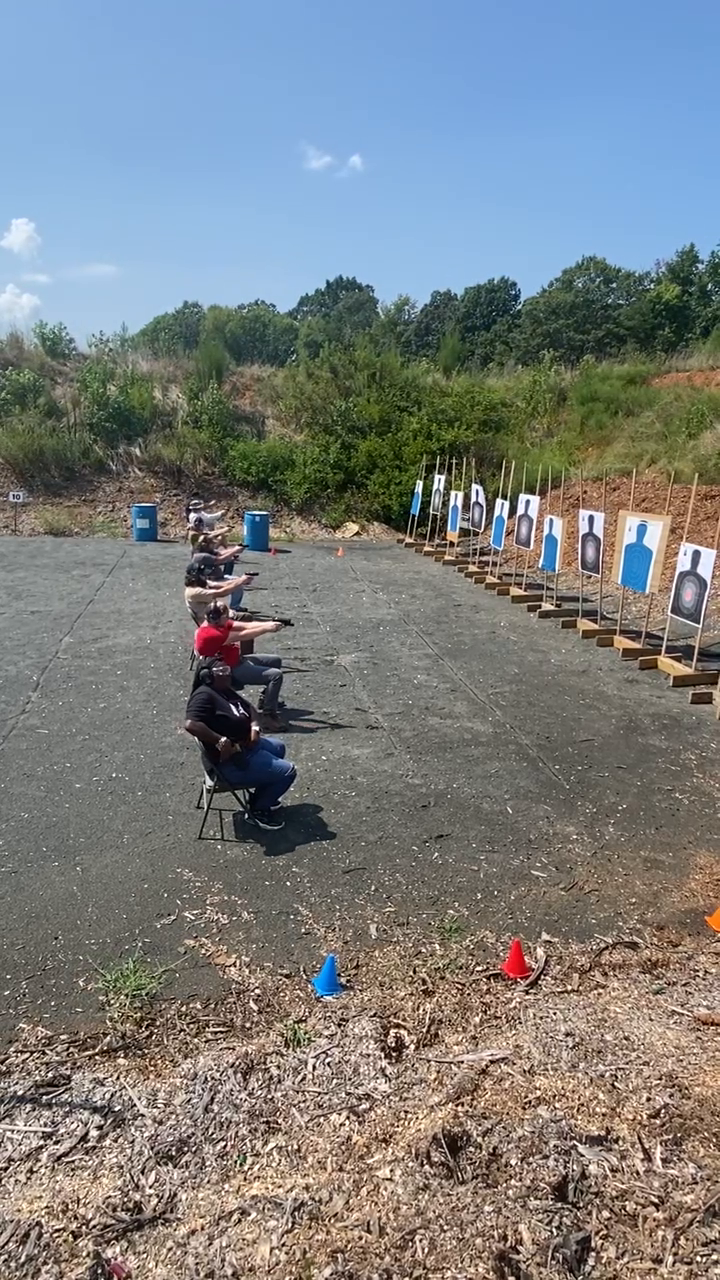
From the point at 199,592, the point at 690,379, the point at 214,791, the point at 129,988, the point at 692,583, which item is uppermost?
the point at 690,379

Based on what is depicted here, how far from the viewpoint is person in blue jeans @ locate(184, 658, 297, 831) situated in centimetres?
487

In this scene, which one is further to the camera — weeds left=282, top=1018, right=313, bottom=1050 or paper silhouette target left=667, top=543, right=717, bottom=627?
paper silhouette target left=667, top=543, right=717, bottom=627

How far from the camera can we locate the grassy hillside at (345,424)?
1922 centimetres

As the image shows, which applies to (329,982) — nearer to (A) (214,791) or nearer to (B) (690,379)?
(A) (214,791)

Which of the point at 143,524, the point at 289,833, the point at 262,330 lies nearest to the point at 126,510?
the point at 143,524

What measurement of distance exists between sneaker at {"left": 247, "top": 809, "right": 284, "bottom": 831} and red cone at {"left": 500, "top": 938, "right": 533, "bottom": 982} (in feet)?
5.67

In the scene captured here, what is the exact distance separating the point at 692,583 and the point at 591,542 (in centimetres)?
226

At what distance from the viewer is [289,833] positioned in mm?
5172

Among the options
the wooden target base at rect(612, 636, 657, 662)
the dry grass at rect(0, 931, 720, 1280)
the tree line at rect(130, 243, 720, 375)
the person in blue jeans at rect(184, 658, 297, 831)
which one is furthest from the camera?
the tree line at rect(130, 243, 720, 375)

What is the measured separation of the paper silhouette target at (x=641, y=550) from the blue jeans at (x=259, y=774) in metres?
5.77

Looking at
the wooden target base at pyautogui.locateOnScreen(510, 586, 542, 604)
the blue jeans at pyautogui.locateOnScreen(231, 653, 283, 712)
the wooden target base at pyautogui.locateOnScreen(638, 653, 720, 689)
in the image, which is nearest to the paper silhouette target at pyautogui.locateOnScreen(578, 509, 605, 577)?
the wooden target base at pyautogui.locateOnScreen(510, 586, 542, 604)

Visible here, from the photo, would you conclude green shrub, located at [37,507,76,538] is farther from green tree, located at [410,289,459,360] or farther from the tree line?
green tree, located at [410,289,459,360]

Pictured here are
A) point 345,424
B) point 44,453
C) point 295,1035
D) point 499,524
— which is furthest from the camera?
point 345,424

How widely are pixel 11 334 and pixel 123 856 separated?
2523cm
